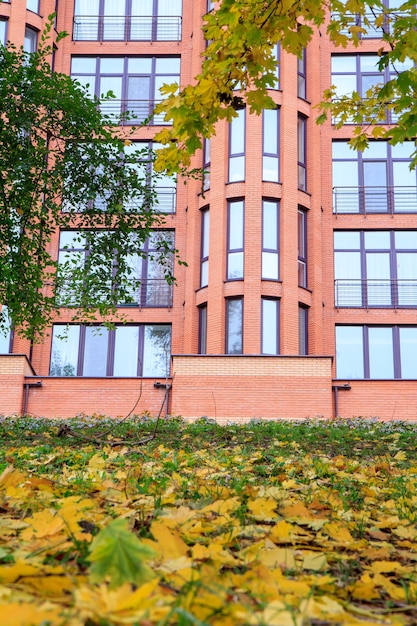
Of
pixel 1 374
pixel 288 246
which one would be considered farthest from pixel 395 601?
pixel 288 246

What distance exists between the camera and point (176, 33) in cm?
2630

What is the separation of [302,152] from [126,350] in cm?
934

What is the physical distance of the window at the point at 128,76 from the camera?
26.0 meters

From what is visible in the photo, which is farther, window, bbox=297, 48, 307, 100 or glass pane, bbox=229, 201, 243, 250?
window, bbox=297, 48, 307, 100

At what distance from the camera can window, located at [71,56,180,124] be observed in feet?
85.3

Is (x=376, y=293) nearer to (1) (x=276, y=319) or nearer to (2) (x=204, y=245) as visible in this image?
(1) (x=276, y=319)

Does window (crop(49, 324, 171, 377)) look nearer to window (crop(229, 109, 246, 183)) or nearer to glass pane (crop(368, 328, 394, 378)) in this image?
window (crop(229, 109, 246, 183))

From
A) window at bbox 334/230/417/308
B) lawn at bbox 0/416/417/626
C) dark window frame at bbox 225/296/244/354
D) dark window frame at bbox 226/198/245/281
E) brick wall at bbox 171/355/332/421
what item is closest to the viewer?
lawn at bbox 0/416/417/626

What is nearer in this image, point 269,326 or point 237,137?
point 269,326

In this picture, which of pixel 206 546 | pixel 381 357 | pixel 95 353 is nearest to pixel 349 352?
pixel 381 357

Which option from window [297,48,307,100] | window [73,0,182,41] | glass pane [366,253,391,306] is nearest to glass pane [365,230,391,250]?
glass pane [366,253,391,306]

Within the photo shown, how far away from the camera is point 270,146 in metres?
22.0

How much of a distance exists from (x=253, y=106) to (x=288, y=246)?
51.3 ft

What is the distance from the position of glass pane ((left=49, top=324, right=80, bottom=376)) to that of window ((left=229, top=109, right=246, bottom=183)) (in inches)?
305
